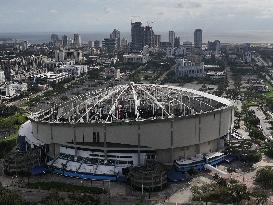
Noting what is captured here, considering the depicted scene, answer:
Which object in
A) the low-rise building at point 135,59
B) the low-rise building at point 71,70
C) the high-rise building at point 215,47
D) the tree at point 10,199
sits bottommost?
the tree at point 10,199

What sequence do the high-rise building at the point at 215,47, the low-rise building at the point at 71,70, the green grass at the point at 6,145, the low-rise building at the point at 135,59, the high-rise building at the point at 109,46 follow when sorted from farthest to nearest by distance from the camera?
the high-rise building at the point at 109,46
the high-rise building at the point at 215,47
the low-rise building at the point at 135,59
the low-rise building at the point at 71,70
the green grass at the point at 6,145

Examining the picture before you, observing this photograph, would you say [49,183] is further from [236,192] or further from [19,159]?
[236,192]

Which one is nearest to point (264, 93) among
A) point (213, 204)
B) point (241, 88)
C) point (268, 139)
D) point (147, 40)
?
point (241, 88)

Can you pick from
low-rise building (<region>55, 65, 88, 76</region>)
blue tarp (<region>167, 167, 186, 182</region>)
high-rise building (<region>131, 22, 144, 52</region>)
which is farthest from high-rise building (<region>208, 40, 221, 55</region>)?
blue tarp (<region>167, 167, 186, 182</region>)

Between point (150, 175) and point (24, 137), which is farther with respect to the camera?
point (24, 137)

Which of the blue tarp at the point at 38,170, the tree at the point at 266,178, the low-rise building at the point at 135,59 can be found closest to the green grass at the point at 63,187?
the blue tarp at the point at 38,170

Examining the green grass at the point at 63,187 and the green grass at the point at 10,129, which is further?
the green grass at the point at 10,129

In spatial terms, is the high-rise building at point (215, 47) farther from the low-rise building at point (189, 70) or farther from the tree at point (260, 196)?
the tree at point (260, 196)
